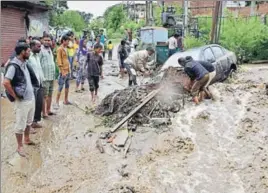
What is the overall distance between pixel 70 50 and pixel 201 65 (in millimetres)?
4292

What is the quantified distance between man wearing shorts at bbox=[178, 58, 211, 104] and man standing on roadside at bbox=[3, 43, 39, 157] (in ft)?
13.9

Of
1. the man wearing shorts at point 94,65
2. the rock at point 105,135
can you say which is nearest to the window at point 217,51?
the man wearing shorts at point 94,65

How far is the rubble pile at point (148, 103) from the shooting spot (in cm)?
878

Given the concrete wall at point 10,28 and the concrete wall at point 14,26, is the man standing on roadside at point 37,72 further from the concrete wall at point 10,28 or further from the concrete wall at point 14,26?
the concrete wall at point 10,28

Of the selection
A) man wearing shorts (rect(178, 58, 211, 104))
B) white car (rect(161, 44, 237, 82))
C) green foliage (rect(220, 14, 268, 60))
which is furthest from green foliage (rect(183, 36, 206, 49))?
man wearing shorts (rect(178, 58, 211, 104))

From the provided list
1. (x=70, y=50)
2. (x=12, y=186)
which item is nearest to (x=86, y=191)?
Result: (x=12, y=186)

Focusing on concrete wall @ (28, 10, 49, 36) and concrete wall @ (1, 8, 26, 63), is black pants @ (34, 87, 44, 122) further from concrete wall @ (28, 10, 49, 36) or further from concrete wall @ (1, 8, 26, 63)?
concrete wall @ (28, 10, 49, 36)

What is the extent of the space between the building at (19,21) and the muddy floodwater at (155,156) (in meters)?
5.99

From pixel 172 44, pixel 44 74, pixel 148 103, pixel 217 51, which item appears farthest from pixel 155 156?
pixel 172 44

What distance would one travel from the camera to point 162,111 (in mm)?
8930

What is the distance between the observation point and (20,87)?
21.0 feet

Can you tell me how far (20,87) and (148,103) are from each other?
336 centimetres

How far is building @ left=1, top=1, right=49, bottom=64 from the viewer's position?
49.7 feet

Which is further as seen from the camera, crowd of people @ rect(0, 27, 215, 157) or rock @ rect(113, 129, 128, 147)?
rock @ rect(113, 129, 128, 147)
